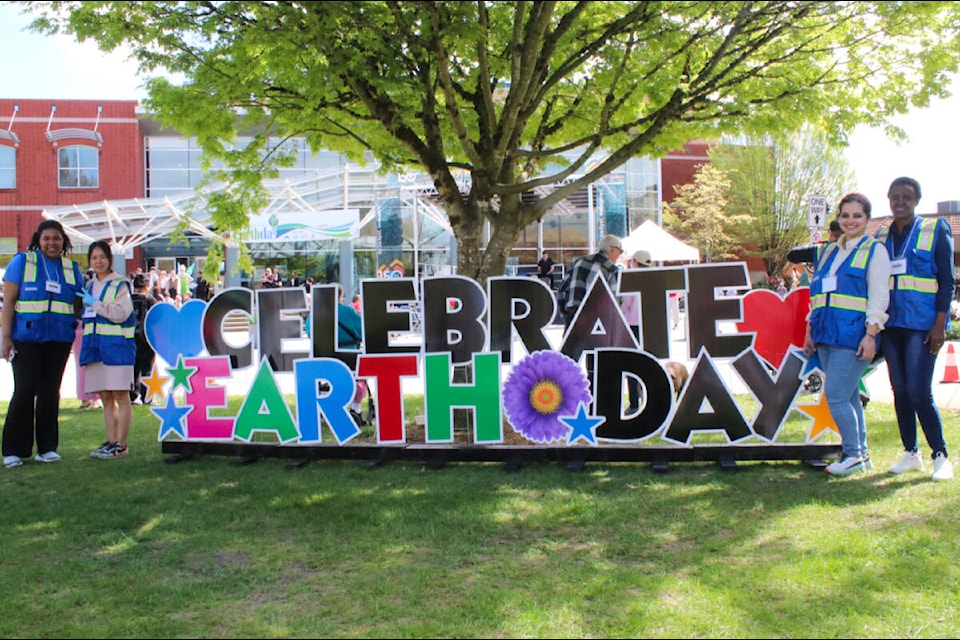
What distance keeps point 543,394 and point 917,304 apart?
113 inches

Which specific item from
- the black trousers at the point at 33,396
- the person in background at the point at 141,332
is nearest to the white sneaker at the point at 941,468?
the black trousers at the point at 33,396

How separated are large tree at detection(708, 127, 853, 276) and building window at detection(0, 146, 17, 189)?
35.2 meters

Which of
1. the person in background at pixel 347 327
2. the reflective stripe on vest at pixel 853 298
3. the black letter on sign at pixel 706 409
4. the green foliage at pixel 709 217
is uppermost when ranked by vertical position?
the green foliage at pixel 709 217

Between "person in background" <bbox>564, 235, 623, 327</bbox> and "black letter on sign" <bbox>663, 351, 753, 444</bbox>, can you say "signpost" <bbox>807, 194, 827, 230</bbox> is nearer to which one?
"person in background" <bbox>564, 235, 623, 327</bbox>

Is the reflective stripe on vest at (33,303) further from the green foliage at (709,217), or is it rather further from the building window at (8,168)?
the green foliage at (709,217)

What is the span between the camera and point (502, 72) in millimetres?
8641

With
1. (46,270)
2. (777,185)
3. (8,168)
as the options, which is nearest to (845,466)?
(46,270)

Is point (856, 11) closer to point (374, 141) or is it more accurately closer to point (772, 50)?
point (772, 50)

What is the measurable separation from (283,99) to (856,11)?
5181 mm

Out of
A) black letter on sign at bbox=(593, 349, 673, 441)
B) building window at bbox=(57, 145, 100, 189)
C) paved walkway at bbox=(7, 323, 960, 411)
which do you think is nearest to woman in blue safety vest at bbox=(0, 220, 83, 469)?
paved walkway at bbox=(7, 323, 960, 411)

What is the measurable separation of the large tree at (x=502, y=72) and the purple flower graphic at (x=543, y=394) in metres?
1.60

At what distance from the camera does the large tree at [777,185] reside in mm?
41938

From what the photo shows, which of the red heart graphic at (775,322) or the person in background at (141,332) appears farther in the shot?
the person in background at (141,332)

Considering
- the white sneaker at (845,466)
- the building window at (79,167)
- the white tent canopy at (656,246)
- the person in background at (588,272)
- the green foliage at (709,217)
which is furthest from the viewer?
the green foliage at (709,217)
